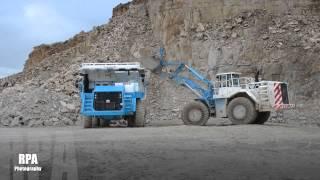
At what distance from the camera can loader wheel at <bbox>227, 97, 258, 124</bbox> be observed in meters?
18.7

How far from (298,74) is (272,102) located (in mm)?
9715

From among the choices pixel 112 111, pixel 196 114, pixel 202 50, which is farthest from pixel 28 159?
pixel 202 50

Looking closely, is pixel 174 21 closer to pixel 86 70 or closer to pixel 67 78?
pixel 67 78

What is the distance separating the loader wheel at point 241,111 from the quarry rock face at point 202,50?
5039mm

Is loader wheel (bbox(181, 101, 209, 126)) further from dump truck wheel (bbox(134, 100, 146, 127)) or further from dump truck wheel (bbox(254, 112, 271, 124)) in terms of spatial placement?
dump truck wheel (bbox(254, 112, 271, 124))

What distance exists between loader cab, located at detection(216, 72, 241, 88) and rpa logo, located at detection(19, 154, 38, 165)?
11.6 m

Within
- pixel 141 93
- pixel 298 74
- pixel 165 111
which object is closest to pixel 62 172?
pixel 141 93

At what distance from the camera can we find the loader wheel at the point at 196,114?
19.5 metres

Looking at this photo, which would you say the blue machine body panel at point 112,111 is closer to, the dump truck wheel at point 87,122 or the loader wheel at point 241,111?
the dump truck wheel at point 87,122

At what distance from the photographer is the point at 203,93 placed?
804 inches

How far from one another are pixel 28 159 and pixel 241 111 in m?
11.6

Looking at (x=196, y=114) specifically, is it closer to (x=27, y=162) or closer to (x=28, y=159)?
(x=28, y=159)

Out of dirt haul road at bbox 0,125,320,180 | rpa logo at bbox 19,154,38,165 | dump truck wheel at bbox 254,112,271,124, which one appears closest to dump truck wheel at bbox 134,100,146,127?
dump truck wheel at bbox 254,112,271,124

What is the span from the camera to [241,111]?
1898 centimetres
